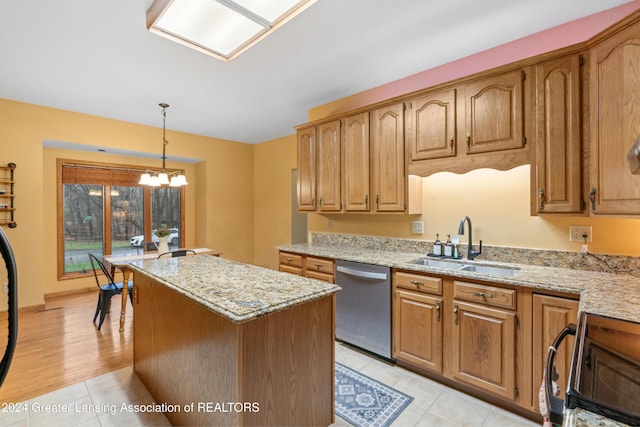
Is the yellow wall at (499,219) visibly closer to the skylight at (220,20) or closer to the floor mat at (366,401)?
the floor mat at (366,401)

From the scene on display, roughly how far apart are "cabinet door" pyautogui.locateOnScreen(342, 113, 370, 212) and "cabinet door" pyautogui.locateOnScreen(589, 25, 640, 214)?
5.48 feet

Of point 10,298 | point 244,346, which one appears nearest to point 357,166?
point 244,346

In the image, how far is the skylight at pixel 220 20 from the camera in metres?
1.75

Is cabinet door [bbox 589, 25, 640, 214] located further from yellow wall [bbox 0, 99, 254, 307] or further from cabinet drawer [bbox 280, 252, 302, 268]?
yellow wall [bbox 0, 99, 254, 307]

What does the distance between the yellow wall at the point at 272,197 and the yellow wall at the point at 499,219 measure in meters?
2.38

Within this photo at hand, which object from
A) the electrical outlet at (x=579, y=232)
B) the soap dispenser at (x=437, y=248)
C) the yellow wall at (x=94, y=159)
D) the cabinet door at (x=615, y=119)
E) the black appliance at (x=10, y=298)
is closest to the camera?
the black appliance at (x=10, y=298)

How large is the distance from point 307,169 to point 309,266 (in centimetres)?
116

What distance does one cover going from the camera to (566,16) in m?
2.06

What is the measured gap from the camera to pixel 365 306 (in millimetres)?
2615

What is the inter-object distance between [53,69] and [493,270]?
4253 mm

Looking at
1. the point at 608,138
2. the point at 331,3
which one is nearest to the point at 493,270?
the point at 608,138

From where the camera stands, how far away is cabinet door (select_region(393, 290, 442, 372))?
2189 mm

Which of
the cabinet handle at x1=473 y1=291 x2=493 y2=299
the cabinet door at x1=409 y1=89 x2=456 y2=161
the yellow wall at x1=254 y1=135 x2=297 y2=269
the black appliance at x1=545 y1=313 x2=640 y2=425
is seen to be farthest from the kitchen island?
the yellow wall at x1=254 y1=135 x2=297 y2=269

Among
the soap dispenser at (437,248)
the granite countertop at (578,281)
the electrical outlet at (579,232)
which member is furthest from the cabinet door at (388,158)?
the electrical outlet at (579,232)
